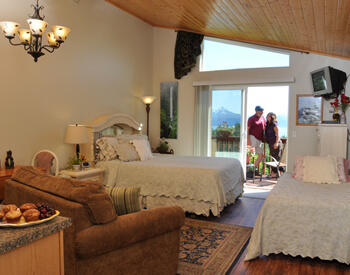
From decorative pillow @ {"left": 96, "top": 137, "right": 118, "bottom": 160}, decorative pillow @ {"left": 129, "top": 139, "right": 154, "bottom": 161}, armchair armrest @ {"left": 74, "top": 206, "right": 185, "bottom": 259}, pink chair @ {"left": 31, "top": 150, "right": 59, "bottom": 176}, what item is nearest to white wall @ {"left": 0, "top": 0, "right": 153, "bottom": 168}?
pink chair @ {"left": 31, "top": 150, "right": 59, "bottom": 176}

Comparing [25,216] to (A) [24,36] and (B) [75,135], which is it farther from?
(B) [75,135]

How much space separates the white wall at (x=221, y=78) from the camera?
615 centimetres

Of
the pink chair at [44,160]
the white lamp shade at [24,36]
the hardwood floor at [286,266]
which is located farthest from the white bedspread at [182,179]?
the white lamp shade at [24,36]

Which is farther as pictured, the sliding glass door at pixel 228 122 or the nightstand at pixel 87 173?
the sliding glass door at pixel 228 122

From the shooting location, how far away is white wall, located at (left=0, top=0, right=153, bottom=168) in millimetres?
4090

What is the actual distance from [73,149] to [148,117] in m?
2.27

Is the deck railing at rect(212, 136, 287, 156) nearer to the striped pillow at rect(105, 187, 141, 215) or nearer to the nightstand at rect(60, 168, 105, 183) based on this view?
the nightstand at rect(60, 168, 105, 183)

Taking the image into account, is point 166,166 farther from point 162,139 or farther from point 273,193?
point 162,139

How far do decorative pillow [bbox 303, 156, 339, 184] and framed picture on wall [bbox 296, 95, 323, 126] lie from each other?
2.11 metres

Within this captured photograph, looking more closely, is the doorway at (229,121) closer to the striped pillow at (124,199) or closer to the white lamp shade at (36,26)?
the white lamp shade at (36,26)

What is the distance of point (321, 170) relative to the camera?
13.4 feet

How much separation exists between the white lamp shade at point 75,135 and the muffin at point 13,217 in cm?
323

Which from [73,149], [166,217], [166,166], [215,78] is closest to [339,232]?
[166,217]

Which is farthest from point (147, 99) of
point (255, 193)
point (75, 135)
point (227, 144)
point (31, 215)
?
point (31, 215)
